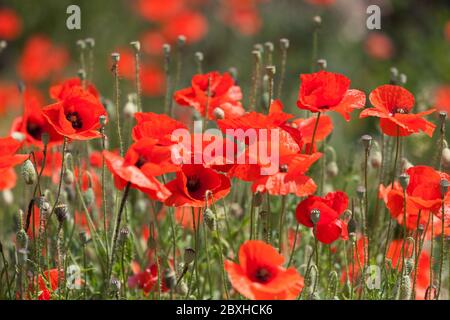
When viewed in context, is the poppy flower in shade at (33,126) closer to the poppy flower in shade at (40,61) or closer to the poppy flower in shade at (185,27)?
the poppy flower in shade at (40,61)

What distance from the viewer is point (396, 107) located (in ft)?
5.65

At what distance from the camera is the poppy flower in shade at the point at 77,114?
1.62 meters

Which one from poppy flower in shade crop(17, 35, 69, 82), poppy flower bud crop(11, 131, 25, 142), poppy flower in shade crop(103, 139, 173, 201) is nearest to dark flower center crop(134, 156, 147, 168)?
poppy flower in shade crop(103, 139, 173, 201)

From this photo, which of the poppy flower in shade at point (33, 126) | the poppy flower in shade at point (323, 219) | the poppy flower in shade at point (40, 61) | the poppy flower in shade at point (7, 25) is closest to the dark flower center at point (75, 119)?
the poppy flower in shade at point (33, 126)

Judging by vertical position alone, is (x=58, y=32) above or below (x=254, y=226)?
above

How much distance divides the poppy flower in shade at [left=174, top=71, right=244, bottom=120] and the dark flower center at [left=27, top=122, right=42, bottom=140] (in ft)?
1.03

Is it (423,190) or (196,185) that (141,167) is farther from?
(423,190)

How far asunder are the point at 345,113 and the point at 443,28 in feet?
10.7

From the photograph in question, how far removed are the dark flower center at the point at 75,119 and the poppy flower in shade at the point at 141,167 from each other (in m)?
0.23

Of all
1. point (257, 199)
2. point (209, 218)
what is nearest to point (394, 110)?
point (257, 199)
